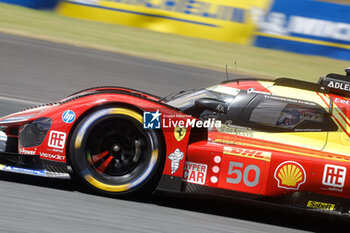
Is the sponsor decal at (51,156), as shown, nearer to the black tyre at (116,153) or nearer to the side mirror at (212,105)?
the black tyre at (116,153)

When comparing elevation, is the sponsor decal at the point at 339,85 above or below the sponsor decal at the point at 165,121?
above

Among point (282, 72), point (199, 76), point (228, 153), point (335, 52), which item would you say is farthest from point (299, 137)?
point (335, 52)

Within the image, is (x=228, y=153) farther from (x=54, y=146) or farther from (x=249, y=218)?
(x=54, y=146)

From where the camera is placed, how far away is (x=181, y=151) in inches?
209

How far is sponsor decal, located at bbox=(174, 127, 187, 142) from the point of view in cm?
532

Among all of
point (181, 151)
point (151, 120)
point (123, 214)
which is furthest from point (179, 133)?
point (123, 214)

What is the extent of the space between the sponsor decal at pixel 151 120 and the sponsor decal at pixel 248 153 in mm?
685

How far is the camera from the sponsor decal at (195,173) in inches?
209

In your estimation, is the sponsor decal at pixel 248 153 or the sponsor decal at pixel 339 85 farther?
the sponsor decal at pixel 339 85

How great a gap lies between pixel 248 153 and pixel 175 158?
0.68m

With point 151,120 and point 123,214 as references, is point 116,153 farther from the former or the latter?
point 123,214

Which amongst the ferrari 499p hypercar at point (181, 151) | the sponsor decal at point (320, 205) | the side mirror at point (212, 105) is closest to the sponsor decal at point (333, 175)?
the ferrari 499p hypercar at point (181, 151)

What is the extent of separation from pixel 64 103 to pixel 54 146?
473mm

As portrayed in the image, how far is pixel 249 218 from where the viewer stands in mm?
5562
